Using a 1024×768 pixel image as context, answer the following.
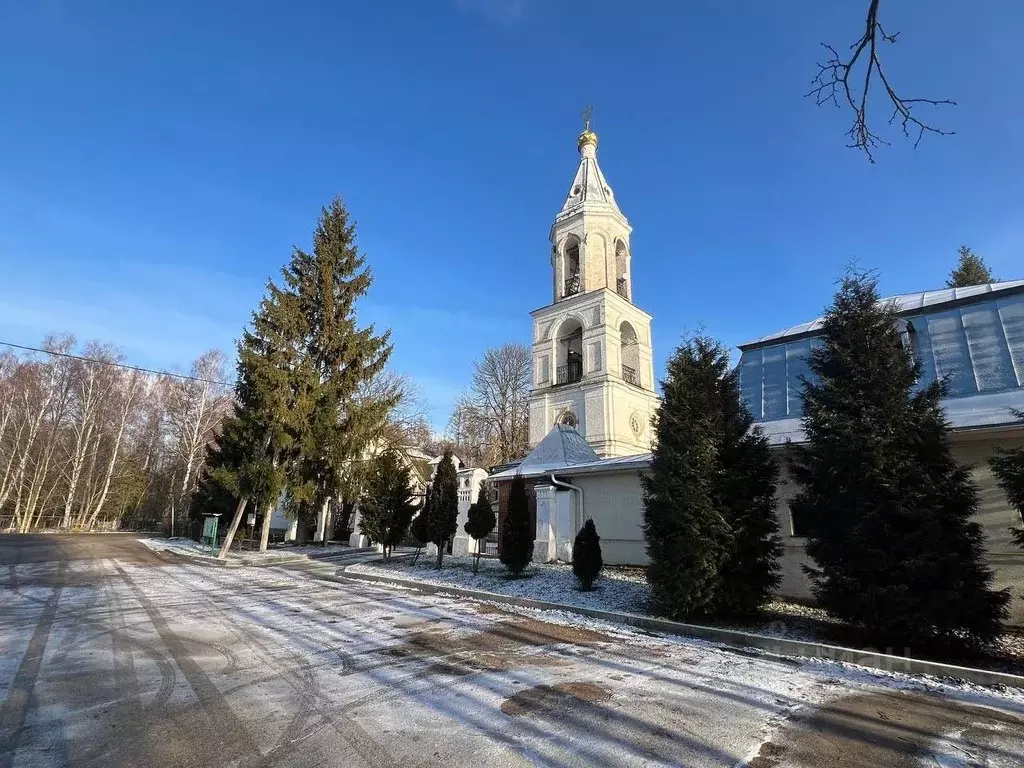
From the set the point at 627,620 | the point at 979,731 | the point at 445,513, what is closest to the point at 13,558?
the point at 445,513

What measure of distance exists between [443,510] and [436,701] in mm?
10555

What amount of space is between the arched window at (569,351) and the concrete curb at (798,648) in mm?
20580

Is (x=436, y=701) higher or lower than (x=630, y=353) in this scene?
lower

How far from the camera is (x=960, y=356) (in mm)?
10898

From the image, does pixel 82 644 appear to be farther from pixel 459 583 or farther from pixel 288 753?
pixel 459 583

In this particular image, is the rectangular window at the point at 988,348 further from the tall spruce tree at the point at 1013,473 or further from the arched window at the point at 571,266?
the arched window at the point at 571,266

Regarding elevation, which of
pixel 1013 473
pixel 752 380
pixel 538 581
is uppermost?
pixel 752 380

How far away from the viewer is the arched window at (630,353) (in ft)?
97.4

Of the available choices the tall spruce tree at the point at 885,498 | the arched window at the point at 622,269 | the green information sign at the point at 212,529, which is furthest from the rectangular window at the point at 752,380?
the green information sign at the point at 212,529

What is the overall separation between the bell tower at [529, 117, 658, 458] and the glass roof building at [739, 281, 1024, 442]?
13.0 meters

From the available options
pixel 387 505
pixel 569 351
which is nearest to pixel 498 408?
pixel 569 351

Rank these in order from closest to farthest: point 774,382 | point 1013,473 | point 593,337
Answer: point 1013,473 < point 774,382 < point 593,337

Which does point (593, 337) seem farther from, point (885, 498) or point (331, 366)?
point (885, 498)

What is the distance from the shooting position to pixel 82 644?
21.0 ft
